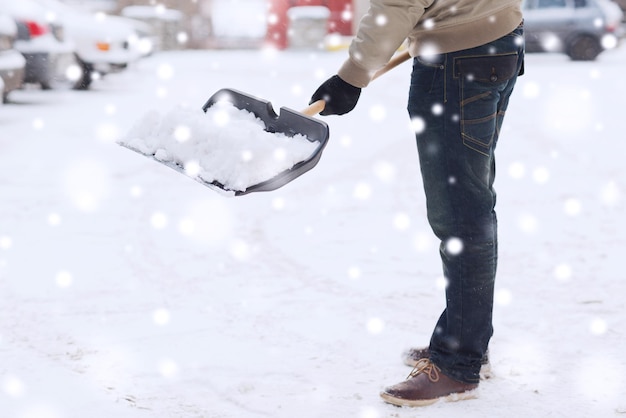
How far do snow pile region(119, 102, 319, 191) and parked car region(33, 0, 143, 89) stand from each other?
8.84 m

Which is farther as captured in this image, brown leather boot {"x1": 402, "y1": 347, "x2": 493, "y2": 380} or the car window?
the car window

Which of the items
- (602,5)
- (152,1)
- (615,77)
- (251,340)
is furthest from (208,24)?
(251,340)

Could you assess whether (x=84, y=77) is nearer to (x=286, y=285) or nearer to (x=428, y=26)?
(x=286, y=285)

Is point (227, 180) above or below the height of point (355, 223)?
above

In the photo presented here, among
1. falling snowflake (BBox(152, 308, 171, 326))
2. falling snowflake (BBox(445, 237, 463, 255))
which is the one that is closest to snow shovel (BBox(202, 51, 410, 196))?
falling snowflake (BBox(445, 237, 463, 255))

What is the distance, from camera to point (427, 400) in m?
2.63

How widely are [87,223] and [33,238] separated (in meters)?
0.41

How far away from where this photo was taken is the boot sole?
2615 millimetres

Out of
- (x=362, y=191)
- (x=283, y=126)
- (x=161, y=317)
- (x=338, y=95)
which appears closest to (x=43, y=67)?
(x=362, y=191)

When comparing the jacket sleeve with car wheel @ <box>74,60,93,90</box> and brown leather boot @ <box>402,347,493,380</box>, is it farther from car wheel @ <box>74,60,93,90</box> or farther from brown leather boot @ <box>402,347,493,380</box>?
car wheel @ <box>74,60,93,90</box>

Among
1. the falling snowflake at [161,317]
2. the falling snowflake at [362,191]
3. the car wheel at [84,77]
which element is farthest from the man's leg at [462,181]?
the car wheel at [84,77]

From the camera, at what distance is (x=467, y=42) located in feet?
7.93

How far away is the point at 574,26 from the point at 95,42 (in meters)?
9.04

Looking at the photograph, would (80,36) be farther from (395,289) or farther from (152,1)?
(152,1)
